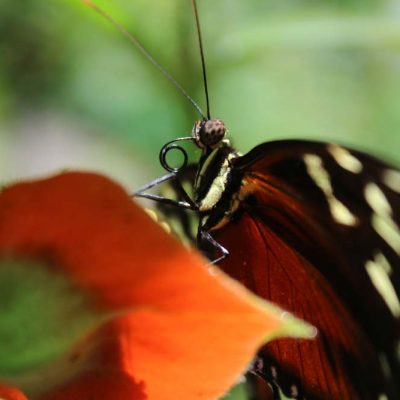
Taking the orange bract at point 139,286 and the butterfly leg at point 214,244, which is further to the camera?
the butterfly leg at point 214,244

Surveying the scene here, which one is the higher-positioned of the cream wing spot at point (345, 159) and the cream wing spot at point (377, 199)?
the cream wing spot at point (345, 159)

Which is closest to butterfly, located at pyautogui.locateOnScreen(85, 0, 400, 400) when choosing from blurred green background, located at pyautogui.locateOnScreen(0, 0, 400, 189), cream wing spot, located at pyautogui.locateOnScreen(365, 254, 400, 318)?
cream wing spot, located at pyautogui.locateOnScreen(365, 254, 400, 318)

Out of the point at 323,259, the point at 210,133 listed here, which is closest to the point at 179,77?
the point at 210,133

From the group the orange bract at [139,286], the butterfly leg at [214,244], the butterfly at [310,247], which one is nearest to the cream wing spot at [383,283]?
the butterfly at [310,247]

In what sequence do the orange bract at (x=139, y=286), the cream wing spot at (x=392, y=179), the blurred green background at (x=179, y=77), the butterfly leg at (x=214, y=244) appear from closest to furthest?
the orange bract at (x=139, y=286) < the cream wing spot at (x=392, y=179) < the butterfly leg at (x=214, y=244) < the blurred green background at (x=179, y=77)

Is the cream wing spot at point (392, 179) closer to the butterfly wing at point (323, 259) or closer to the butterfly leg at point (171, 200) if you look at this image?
the butterfly wing at point (323, 259)

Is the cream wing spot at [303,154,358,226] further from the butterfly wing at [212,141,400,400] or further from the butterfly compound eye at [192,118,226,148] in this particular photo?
the butterfly compound eye at [192,118,226,148]

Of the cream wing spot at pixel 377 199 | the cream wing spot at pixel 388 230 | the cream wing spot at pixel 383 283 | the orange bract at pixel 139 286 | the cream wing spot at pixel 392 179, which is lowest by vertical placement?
the cream wing spot at pixel 383 283

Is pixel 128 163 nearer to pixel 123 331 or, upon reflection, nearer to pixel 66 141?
pixel 66 141
